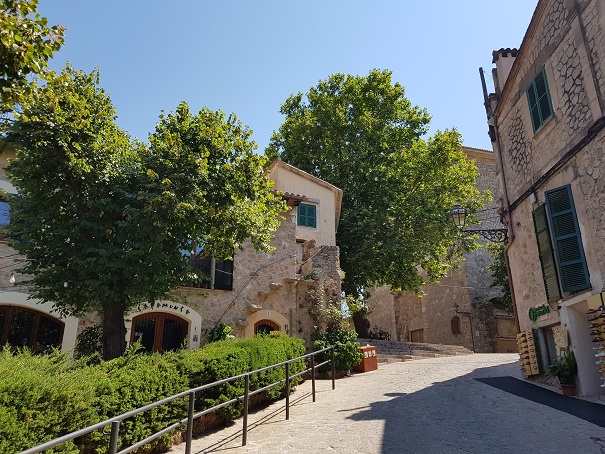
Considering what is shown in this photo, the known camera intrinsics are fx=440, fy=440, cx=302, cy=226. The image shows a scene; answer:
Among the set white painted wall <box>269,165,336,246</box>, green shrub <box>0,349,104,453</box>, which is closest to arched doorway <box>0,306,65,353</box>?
green shrub <box>0,349,104,453</box>

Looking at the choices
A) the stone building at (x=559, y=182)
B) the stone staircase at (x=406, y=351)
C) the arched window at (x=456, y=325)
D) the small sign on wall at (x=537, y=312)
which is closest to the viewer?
the stone building at (x=559, y=182)

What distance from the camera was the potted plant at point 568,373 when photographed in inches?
341

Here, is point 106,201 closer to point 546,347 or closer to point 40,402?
point 40,402

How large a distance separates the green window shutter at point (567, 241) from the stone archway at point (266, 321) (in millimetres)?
8918

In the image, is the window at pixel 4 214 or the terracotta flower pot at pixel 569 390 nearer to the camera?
the terracotta flower pot at pixel 569 390

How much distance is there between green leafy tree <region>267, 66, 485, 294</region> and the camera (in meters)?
21.8

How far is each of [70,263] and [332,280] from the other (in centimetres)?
915

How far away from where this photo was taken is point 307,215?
20531 millimetres

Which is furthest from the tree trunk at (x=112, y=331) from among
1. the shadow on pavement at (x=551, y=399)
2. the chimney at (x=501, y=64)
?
the chimney at (x=501, y=64)

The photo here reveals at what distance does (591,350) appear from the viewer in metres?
8.71

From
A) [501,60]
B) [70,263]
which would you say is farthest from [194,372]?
[501,60]

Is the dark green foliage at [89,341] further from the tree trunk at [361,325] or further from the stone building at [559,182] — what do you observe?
the tree trunk at [361,325]

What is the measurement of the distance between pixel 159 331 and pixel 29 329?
340 cm

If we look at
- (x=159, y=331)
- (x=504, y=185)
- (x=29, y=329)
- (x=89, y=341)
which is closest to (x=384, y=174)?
(x=504, y=185)
